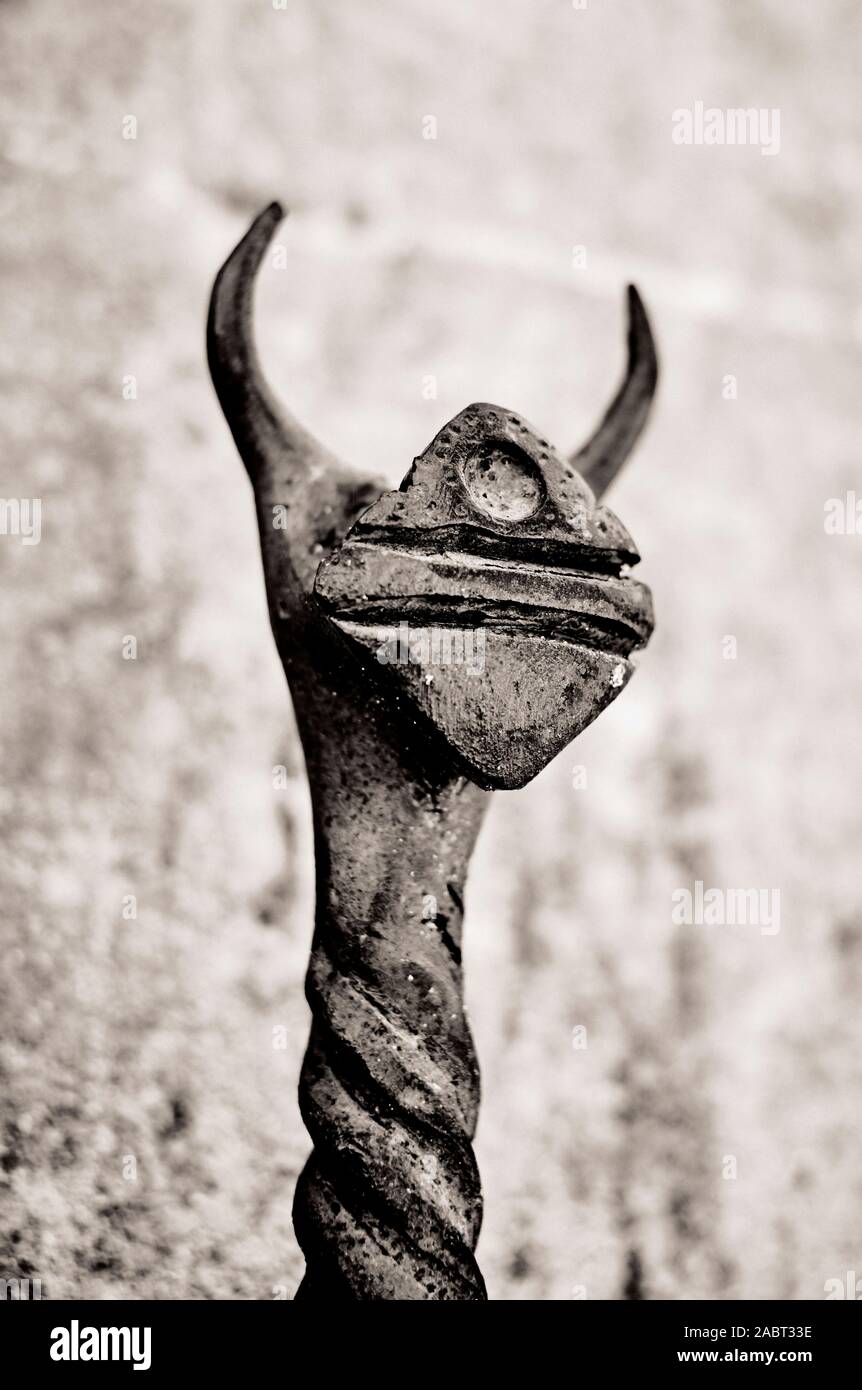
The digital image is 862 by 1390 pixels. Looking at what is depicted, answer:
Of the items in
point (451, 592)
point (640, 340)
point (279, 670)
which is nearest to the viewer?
point (451, 592)

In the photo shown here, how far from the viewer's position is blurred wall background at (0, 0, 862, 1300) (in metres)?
1.08

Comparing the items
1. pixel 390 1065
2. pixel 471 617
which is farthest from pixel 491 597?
pixel 390 1065

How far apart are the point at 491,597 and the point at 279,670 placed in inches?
26.7

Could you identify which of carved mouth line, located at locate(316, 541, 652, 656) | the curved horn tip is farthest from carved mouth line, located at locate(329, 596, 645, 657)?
the curved horn tip

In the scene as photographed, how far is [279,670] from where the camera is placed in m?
1.23

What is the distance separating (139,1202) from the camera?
1.01 metres

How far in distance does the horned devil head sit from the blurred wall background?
0.58 m

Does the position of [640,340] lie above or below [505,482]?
above

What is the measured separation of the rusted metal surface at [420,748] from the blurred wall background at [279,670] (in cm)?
50

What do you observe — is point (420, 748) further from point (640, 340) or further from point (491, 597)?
point (640, 340)

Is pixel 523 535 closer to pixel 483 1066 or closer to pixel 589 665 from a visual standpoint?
pixel 589 665

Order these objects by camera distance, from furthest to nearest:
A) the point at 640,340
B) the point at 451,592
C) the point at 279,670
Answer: the point at 279,670, the point at 640,340, the point at 451,592
